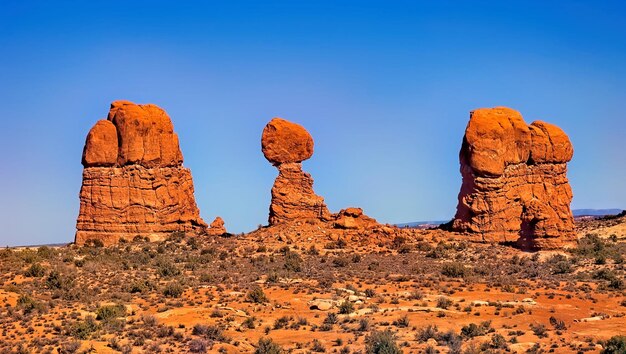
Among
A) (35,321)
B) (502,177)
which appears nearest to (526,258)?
(502,177)

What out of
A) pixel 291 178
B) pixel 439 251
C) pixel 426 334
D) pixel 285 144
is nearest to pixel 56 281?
pixel 291 178

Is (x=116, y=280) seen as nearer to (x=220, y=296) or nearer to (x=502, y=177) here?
(x=220, y=296)

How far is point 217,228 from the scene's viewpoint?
6216 cm

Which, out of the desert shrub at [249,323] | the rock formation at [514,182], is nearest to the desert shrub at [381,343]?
the desert shrub at [249,323]

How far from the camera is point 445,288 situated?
155 ft

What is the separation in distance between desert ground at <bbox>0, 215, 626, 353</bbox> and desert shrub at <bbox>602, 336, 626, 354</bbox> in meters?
0.07

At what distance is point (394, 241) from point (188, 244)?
13.1 meters

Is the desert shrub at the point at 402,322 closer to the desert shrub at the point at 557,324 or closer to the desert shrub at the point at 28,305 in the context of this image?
the desert shrub at the point at 557,324

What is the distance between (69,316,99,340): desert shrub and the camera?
3566cm

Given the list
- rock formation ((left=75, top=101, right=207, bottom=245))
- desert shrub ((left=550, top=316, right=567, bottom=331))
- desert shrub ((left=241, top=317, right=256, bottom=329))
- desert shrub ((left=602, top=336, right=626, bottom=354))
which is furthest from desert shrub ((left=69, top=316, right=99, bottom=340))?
rock formation ((left=75, top=101, right=207, bottom=245))

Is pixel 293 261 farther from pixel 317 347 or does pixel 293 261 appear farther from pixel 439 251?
pixel 317 347

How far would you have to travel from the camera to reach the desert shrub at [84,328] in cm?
3566

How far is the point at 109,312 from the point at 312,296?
1044cm

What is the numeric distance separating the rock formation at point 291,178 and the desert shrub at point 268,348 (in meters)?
25.8
